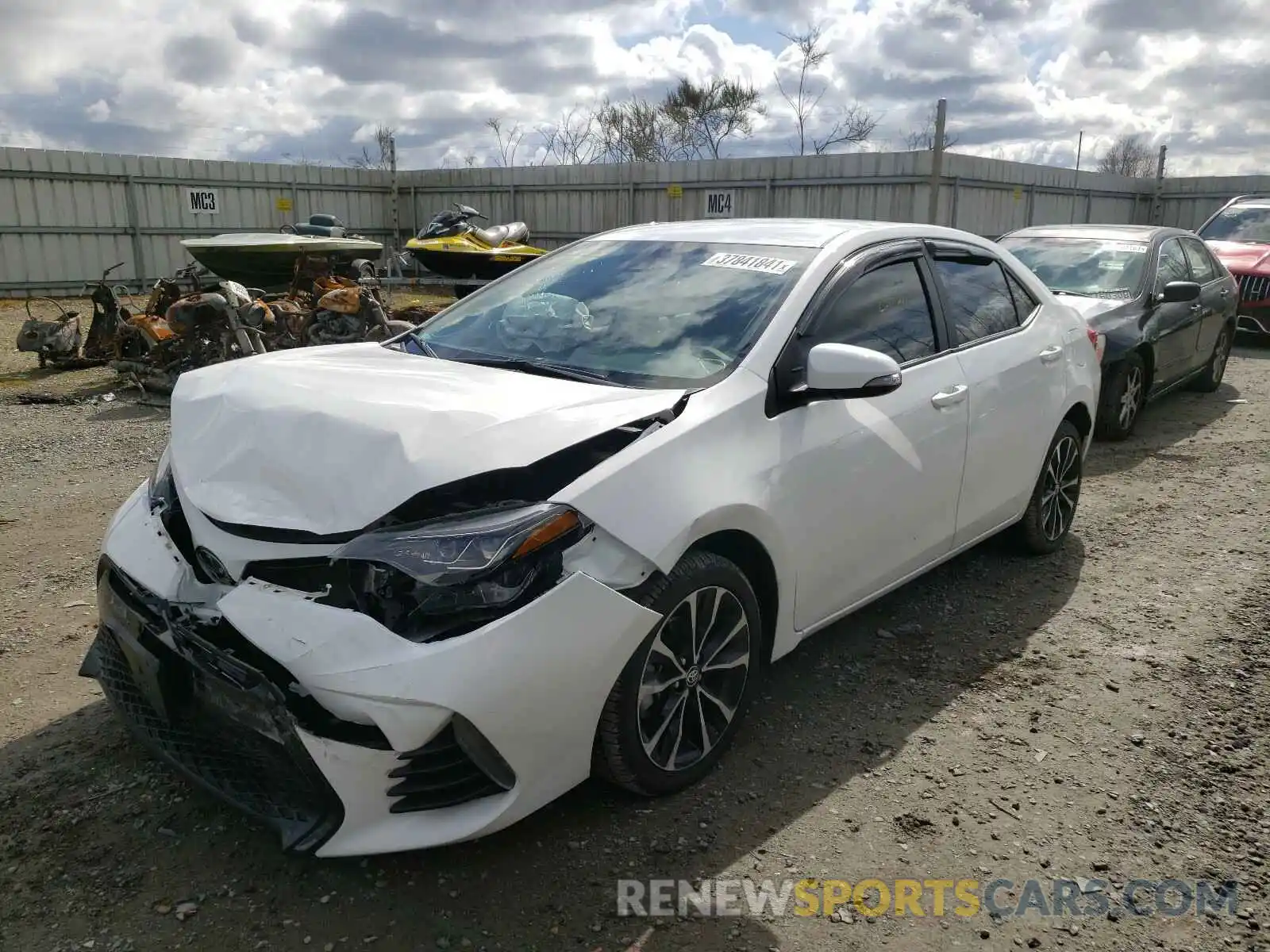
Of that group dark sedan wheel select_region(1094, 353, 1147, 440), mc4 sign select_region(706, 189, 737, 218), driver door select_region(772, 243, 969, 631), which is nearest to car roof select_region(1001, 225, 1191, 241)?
dark sedan wheel select_region(1094, 353, 1147, 440)

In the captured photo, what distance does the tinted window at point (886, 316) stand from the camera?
3.48 metres

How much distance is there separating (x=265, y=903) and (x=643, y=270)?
8.05 ft

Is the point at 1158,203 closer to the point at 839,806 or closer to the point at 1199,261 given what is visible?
the point at 1199,261

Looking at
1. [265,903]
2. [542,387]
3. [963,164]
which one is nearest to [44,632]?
[265,903]

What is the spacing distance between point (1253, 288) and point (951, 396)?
1115cm

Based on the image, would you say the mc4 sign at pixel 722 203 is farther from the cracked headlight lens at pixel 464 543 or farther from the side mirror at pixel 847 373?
the cracked headlight lens at pixel 464 543

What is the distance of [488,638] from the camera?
91.0 inches

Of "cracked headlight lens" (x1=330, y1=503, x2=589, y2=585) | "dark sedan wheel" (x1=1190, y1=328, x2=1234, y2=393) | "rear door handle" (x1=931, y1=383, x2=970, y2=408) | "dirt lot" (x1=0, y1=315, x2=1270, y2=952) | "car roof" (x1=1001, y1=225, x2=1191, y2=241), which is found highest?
"car roof" (x1=1001, y1=225, x2=1191, y2=241)

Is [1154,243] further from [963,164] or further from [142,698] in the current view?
[963,164]

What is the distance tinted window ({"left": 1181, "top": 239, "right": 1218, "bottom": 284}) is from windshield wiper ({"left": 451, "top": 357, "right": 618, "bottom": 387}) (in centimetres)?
768

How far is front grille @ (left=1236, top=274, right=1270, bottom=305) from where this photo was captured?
12.5m

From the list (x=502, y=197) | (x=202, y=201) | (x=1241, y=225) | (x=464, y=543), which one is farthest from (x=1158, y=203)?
(x=464, y=543)

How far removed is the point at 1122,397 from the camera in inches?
295

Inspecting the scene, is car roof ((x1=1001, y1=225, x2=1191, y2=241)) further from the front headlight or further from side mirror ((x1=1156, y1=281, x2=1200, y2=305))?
the front headlight
